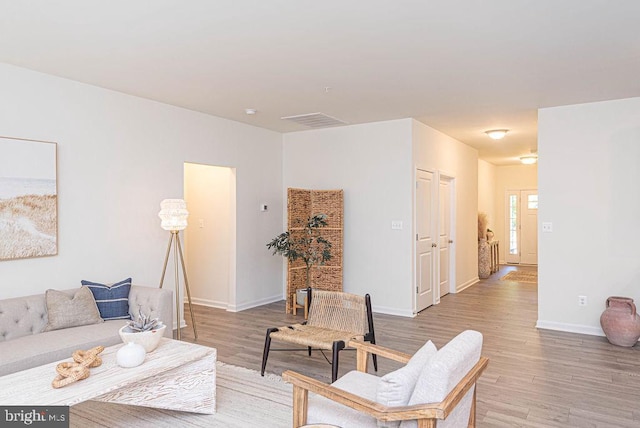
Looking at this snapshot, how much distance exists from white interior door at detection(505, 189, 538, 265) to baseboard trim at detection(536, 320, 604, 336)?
682 cm

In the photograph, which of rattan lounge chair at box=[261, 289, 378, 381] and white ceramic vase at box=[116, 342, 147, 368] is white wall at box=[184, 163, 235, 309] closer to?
rattan lounge chair at box=[261, 289, 378, 381]

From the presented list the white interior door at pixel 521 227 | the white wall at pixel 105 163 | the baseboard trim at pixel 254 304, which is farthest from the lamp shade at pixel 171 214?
the white interior door at pixel 521 227

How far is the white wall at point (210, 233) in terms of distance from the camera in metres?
6.30

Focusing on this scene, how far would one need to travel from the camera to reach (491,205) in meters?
11.6

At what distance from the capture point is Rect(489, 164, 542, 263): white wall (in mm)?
11672

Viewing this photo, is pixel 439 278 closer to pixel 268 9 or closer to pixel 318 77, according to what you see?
pixel 318 77

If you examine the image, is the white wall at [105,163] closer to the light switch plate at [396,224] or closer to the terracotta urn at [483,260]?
the light switch plate at [396,224]

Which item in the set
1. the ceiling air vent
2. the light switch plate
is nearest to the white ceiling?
the ceiling air vent

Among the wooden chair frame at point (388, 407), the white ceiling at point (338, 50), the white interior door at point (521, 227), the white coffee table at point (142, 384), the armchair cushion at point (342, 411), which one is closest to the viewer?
the wooden chair frame at point (388, 407)

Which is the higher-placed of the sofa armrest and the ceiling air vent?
the ceiling air vent

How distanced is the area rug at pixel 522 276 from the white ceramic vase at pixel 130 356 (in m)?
8.03

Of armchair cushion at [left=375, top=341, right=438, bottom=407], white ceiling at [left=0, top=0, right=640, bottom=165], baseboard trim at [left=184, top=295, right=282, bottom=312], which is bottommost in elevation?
baseboard trim at [left=184, top=295, right=282, bottom=312]

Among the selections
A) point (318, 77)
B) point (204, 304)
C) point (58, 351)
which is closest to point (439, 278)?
point (204, 304)

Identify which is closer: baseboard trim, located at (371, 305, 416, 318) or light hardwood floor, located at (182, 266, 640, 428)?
light hardwood floor, located at (182, 266, 640, 428)
